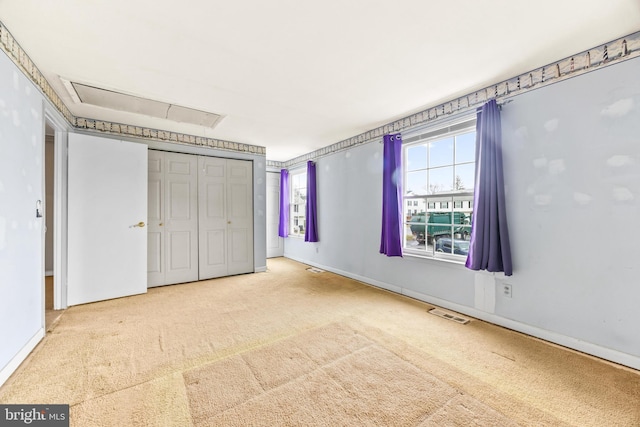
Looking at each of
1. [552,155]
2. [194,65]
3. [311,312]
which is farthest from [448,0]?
[311,312]

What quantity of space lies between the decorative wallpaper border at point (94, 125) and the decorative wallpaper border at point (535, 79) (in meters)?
2.89

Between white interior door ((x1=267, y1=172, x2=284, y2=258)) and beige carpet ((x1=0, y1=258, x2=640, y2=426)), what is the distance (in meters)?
3.66

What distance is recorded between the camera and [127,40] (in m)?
2.01

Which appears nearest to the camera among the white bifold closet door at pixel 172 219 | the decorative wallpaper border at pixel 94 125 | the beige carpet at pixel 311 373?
the beige carpet at pixel 311 373

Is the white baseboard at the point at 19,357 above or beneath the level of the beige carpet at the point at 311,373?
above

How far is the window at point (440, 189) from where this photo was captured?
3.11m

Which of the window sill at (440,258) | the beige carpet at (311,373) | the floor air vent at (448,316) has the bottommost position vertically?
the beige carpet at (311,373)

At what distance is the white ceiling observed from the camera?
1.71 m

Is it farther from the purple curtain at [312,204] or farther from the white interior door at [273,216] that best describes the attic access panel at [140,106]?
the white interior door at [273,216]

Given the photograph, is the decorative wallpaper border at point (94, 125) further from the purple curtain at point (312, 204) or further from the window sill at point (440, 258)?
the window sill at point (440, 258)

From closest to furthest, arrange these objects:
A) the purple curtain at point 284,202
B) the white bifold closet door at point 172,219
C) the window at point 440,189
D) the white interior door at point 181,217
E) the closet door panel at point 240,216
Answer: the window at point 440,189 < the white bifold closet door at point 172,219 < the white interior door at point 181,217 < the closet door panel at point 240,216 < the purple curtain at point 284,202

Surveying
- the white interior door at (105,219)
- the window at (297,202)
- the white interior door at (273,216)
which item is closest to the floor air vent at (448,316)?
the window at (297,202)

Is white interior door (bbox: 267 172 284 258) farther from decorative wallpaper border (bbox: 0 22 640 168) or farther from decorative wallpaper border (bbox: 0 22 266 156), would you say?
decorative wallpaper border (bbox: 0 22 640 168)

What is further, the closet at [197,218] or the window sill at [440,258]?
the closet at [197,218]
